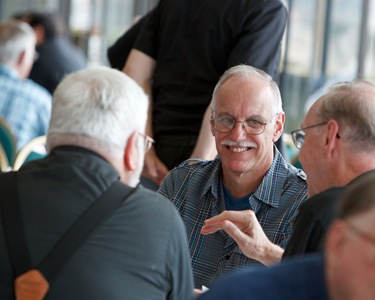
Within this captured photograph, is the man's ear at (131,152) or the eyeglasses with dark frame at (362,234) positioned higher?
the eyeglasses with dark frame at (362,234)

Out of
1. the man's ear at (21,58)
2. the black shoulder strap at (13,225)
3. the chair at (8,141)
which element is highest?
the black shoulder strap at (13,225)

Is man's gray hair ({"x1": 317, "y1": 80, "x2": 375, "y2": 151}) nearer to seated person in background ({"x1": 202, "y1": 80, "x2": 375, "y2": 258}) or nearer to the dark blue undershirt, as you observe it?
seated person in background ({"x1": 202, "y1": 80, "x2": 375, "y2": 258})

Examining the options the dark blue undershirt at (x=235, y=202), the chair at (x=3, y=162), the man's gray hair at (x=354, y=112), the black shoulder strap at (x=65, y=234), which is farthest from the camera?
the chair at (x=3, y=162)

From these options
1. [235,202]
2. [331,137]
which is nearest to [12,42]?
[235,202]

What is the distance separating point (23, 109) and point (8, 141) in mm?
635

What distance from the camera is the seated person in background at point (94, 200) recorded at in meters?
2.08

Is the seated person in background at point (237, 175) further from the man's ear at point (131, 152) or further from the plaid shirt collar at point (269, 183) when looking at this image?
the man's ear at point (131, 152)

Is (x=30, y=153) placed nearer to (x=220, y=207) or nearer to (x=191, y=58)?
(x=191, y=58)

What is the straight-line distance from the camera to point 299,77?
7.89 m

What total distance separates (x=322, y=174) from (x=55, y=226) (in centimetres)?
82

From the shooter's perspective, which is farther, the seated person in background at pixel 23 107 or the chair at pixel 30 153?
the seated person in background at pixel 23 107

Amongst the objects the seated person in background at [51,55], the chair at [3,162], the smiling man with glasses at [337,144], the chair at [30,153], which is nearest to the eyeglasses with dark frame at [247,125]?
the smiling man with glasses at [337,144]

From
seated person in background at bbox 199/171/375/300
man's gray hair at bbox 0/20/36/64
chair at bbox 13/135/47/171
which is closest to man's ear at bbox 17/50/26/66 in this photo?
man's gray hair at bbox 0/20/36/64

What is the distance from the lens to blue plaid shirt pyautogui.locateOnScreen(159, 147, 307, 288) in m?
2.90
